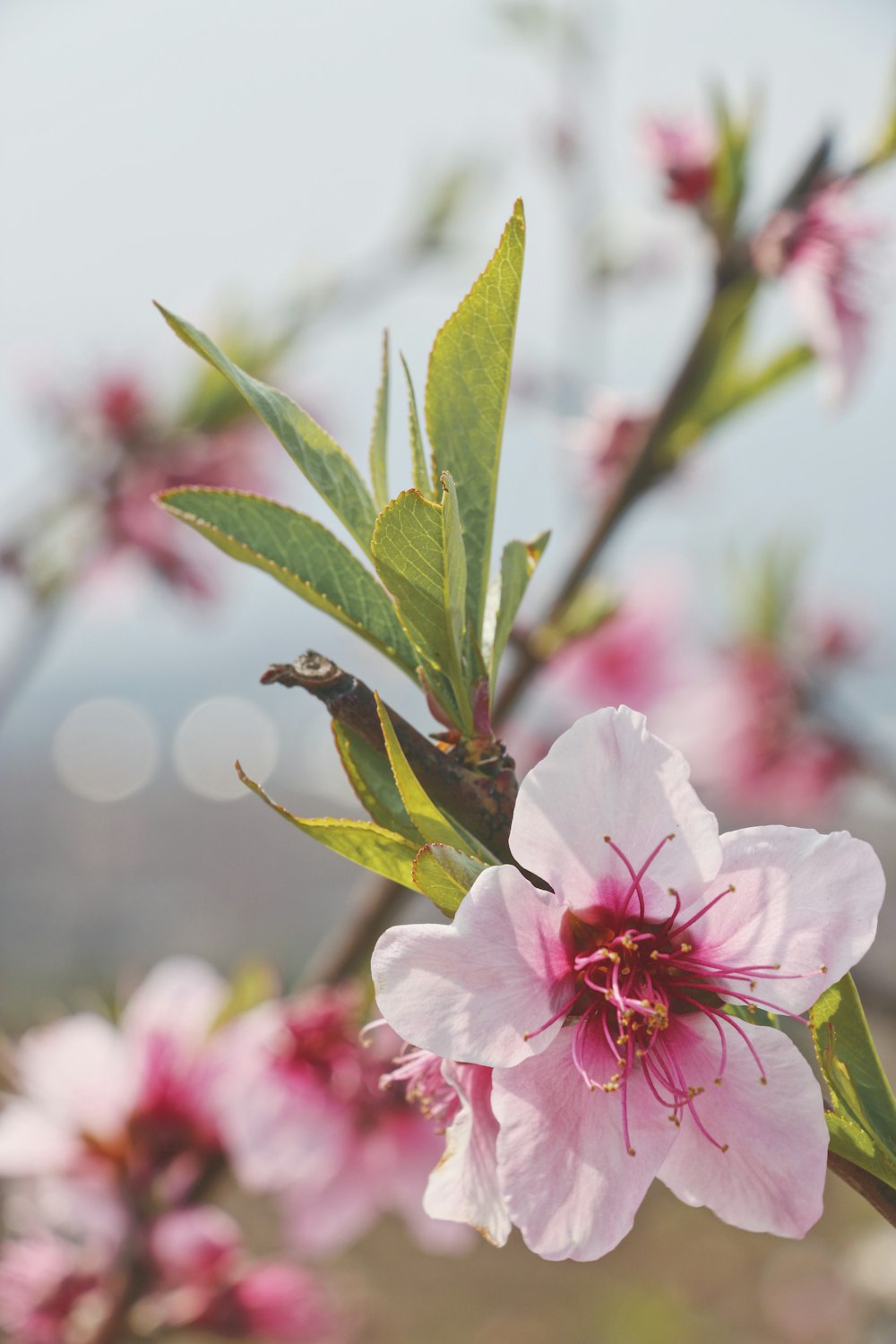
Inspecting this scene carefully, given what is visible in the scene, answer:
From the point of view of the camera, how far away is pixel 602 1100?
1.26 feet

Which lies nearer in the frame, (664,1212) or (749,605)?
(749,605)

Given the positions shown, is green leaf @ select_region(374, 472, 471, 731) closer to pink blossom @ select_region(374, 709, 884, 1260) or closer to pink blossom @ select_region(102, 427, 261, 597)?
pink blossom @ select_region(374, 709, 884, 1260)

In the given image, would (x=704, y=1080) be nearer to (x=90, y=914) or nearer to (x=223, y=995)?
(x=223, y=995)

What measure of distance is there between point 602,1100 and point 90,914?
4199mm

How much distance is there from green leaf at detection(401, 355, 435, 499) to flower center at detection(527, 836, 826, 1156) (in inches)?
6.4

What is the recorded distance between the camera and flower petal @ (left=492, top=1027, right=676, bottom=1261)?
1.18ft

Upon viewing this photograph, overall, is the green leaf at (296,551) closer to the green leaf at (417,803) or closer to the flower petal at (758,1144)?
the green leaf at (417,803)

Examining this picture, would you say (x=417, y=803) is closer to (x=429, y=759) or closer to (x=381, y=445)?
(x=429, y=759)

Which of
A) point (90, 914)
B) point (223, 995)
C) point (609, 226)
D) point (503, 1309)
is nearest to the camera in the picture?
point (223, 995)

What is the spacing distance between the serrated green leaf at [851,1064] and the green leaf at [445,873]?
120 millimetres

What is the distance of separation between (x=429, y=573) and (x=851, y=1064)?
0.69 feet

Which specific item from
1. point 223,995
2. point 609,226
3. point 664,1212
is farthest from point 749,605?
point 664,1212

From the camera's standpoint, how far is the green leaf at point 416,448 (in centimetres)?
40

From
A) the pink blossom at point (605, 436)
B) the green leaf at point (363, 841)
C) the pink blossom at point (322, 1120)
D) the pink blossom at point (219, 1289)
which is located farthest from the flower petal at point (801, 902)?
the pink blossom at point (605, 436)
